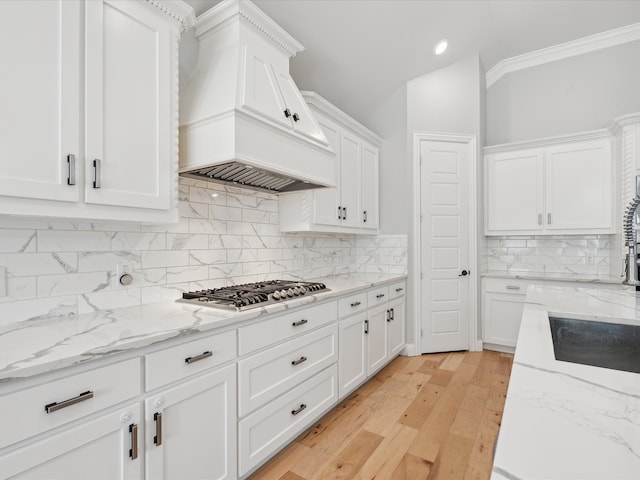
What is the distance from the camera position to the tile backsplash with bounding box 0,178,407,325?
148 cm

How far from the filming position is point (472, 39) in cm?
360

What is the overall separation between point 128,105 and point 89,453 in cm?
137

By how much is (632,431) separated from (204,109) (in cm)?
202

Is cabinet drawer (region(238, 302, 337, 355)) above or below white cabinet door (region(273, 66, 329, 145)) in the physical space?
below

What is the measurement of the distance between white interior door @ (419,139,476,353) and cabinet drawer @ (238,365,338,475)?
179 cm

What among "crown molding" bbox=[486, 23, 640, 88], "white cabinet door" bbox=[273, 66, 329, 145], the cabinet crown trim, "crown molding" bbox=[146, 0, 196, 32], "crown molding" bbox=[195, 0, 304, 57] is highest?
"crown molding" bbox=[486, 23, 640, 88]

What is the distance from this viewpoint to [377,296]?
304 cm

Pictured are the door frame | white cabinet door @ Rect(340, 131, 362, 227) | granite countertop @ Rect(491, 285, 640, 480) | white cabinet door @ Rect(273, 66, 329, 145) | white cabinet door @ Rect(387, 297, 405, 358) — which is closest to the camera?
granite countertop @ Rect(491, 285, 640, 480)

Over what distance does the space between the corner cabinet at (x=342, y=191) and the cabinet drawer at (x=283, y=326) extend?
77cm

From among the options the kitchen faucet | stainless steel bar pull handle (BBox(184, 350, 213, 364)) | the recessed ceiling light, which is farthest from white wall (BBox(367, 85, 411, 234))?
stainless steel bar pull handle (BBox(184, 350, 213, 364))

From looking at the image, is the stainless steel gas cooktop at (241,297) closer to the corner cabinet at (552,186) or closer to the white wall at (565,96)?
the corner cabinet at (552,186)

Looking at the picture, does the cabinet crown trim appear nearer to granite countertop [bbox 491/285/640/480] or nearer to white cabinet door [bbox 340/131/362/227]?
white cabinet door [bbox 340/131/362/227]

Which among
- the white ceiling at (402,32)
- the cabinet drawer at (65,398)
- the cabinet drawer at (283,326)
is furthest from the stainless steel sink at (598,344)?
the white ceiling at (402,32)

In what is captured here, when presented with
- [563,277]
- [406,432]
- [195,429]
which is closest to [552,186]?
[563,277]
